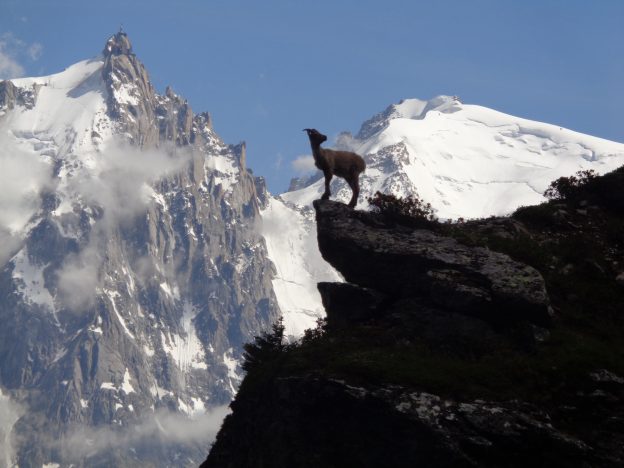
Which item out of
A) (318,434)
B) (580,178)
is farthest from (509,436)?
(580,178)

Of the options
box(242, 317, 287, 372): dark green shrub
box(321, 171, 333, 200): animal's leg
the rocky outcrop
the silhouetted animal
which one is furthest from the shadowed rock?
box(242, 317, 287, 372): dark green shrub

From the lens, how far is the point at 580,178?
3772 centimetres

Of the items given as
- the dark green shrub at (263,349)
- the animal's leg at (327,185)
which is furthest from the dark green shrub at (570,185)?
the dark green shrub at (263,349)

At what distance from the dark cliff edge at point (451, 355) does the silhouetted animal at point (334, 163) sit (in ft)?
8.72

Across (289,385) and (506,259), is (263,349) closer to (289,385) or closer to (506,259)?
(289,385)

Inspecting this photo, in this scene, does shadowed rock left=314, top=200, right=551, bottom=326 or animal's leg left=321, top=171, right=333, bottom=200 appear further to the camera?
animal's leg left=321, top=171, right=333, bottom=200

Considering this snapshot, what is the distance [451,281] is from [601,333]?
172 inches

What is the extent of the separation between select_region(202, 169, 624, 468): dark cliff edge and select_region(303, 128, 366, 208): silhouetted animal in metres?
2.66

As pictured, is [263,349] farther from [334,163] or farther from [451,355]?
[334,163]

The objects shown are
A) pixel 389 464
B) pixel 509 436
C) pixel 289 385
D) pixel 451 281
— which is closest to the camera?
pixel 509 436

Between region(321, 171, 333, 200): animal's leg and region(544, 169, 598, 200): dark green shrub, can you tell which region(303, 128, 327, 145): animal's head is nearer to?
region(321, 171, 333, 200): animal's leg

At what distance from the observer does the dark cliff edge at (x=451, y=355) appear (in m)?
23.2

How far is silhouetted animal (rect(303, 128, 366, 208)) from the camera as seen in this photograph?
34875mm

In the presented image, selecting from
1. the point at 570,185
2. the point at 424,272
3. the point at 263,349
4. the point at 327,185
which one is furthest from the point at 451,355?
the point at 570,185
